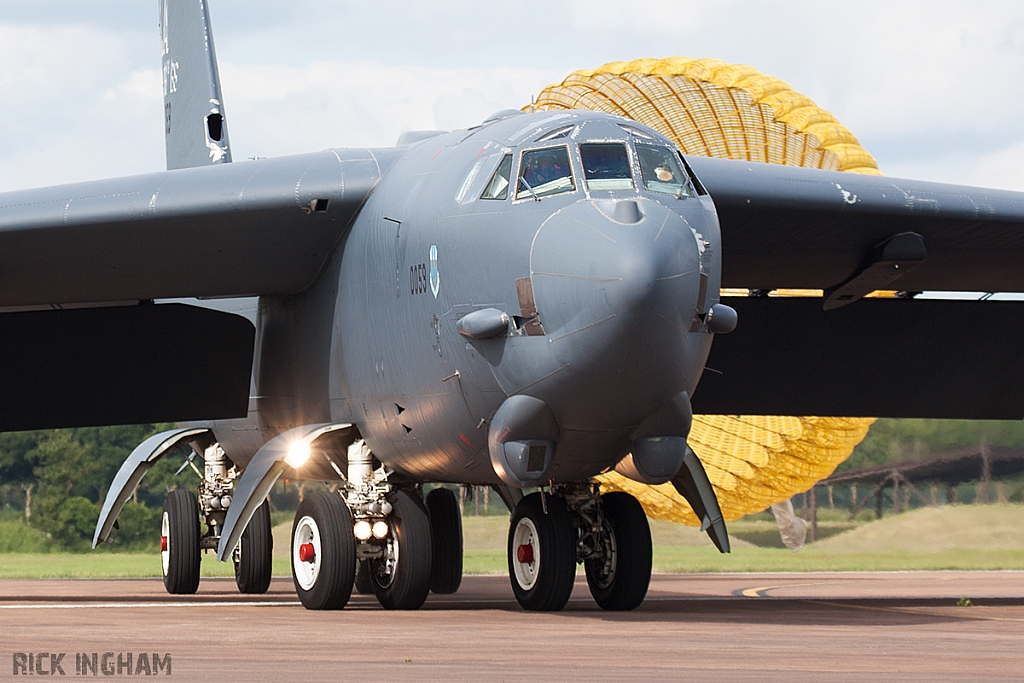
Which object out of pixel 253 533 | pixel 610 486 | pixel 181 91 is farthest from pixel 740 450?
pixel 181 91

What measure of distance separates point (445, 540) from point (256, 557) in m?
3.32

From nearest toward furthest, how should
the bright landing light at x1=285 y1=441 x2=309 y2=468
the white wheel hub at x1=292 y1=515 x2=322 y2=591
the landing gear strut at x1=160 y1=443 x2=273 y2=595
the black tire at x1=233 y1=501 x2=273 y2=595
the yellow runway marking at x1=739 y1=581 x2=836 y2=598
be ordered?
the white wheel hub at x1=292 y1=515 x2=322 y2=591 → the bright landing light at x1=285 y1=441 x2=309 y2=468 → the yellow runway marking at x1=739 y1=581 x2=836 y2=598 → the landing gear strut at x1=160 y1=443 x2=273 y2=595 → the black tire at x1=233 y1=501 x2=273 y2=595

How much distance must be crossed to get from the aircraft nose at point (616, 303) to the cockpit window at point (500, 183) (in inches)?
30.5

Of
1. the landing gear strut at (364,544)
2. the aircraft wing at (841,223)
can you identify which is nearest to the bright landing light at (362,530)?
the landing gear strut at (364,544)

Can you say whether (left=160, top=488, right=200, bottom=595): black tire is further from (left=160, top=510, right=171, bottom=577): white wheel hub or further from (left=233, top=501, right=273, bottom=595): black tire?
(left=233, top=501, right=273, bottom=595): black tire

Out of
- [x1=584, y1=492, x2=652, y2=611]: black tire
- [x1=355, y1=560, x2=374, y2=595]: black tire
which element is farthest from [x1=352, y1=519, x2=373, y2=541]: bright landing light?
[x1=355, y1=560, x2=374, y2=595]: black tire

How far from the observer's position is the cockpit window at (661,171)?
11430 mm

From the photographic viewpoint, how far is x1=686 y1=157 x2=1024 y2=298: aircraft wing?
579 inches

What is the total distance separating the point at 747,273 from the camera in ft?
54.7

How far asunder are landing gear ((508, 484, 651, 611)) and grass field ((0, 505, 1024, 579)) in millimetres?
13299

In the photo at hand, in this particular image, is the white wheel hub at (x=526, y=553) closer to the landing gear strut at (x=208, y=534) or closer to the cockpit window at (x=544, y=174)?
the cockpit window at (x=544, y=174)

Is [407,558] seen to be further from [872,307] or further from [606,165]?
[872,307]

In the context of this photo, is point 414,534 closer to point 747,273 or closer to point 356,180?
point 356,180

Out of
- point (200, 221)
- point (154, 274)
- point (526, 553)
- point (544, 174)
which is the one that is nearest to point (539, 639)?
point (526, 553)
